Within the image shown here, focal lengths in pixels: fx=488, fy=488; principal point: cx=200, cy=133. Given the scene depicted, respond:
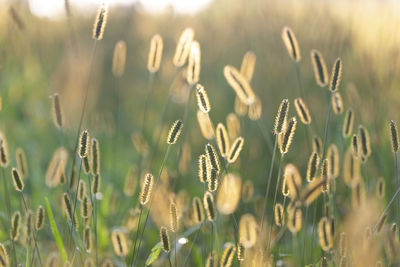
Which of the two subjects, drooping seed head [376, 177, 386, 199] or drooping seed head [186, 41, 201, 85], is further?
drooping seed head [376, 177, 386, 199]

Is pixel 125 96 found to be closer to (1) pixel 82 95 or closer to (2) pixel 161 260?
(1) pixel 82 95

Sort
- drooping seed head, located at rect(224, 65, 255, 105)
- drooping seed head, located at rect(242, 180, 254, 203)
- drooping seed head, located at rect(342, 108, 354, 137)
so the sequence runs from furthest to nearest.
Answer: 1. drooping seed head, located at rect(242, 180, 254, 203)
2. drooping seed head, located at rect(342, 108, 354, 137)
3. drooping seed head, located at rect(224, 65, 255, 105)

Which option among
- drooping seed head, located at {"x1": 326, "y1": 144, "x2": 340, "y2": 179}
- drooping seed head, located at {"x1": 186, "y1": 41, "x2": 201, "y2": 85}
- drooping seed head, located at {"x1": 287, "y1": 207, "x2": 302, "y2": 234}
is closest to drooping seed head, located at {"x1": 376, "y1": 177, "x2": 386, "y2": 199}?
drooping seed head, located at {"x1": 326, "y1": 144, "x2": 340, "y2": 179}

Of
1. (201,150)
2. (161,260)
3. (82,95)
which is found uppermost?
(82,95)

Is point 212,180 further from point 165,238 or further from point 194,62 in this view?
point 194,62

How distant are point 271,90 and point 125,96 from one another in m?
1.11

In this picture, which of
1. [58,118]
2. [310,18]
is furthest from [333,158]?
[310,18]

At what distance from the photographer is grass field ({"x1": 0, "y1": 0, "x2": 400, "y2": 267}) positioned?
110 centimetres

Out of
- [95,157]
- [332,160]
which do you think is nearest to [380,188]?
[332,160]

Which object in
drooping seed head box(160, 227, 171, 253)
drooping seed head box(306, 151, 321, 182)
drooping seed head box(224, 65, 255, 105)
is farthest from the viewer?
drooping seed head box(224, 65, 255, 105)

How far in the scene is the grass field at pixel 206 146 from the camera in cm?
110

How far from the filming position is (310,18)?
3.29 m

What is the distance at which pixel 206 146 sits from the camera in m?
0.97

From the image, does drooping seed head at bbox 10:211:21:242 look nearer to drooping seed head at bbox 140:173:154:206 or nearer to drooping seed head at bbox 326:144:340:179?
drooping seed head at bbox 140:173:154:206
